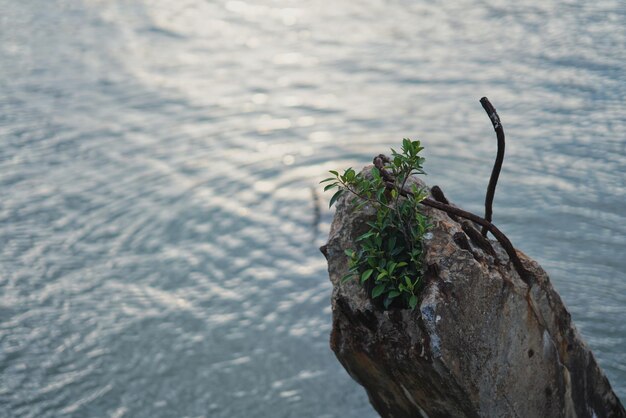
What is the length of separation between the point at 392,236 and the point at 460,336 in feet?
1.26

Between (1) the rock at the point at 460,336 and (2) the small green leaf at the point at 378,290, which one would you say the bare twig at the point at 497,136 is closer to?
(1) the rock at the point at 460,336

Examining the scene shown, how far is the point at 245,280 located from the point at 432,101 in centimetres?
257

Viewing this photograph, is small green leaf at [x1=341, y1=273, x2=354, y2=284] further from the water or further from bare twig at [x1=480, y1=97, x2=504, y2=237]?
the water

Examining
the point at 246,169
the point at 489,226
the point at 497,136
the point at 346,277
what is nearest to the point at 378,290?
the point at 346,277

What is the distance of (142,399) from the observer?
176 inches

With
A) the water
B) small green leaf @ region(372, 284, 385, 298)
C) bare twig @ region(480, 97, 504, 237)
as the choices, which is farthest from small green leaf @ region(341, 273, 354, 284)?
the water

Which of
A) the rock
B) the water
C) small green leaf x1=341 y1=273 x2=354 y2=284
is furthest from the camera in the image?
the water

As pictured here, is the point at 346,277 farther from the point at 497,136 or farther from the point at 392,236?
the point at 497,136

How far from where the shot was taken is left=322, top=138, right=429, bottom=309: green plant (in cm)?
285

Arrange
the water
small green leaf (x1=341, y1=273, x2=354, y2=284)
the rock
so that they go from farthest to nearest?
the water, small green leaf (x1=341, y1=273, x2=354, y2=284), the rock

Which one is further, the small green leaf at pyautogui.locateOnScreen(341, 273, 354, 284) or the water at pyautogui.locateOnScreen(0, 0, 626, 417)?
the water at pyautogui.locateOnScreen(0, 0, 626, 417)

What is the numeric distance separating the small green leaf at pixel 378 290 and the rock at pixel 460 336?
0.08 m

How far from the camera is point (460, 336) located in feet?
9.28

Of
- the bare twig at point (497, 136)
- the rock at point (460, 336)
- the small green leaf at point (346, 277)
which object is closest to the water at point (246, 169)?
the rock at point (460, 336)
